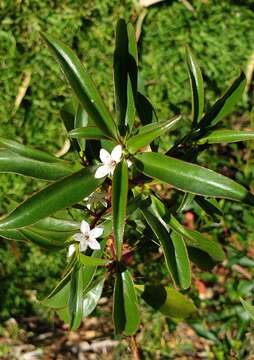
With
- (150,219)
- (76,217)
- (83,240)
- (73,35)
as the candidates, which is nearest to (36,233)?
(83,240)

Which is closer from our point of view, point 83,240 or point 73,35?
point 83,240

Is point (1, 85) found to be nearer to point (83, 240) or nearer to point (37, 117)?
point (37, 117)

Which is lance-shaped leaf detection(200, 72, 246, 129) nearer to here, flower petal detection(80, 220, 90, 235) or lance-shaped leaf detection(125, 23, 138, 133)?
lance-shaped leaf detection(125, 23, 138, 133)

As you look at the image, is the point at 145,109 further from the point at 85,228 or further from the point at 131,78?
the point at 85,228

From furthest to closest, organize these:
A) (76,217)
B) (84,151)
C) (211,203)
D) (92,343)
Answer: (92,343) < (76,217) < (211,203) < (84,151)

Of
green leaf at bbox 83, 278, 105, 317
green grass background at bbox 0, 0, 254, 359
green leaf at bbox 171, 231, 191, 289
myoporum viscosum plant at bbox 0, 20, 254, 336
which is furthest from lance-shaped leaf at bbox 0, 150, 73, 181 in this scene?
green grass background at bbox 0, 0, 254, 359

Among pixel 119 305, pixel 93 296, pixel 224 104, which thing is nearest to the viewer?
pixel 224 104

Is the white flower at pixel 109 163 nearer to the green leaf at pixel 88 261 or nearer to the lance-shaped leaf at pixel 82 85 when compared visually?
the lance-shaped leaf at pixel 82 85

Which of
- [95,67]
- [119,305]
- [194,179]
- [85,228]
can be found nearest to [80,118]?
[85,228]
